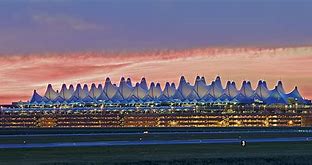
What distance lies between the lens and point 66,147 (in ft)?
313

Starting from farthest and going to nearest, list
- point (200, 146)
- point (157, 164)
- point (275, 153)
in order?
1. point (200, 146)
2. point (275, 153)
3. point (157, 164)

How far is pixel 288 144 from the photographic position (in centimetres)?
10119

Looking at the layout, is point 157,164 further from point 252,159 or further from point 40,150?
point 40,150

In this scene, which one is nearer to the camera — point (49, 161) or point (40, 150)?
point (49, 161)

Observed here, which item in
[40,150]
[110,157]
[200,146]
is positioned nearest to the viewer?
[110,157]

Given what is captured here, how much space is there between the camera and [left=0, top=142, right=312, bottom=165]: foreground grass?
73062 mm

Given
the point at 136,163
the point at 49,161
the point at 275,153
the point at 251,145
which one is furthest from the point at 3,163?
the point at 251,145

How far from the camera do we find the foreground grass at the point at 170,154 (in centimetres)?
7306

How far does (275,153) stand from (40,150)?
2344 centimetres

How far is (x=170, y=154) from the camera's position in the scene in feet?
268

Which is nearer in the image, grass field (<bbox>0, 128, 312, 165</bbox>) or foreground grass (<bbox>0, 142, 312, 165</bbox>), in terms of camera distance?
grass field (<bbox>0, 128, 312, 165</bbox>)

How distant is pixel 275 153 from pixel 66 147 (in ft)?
78.1

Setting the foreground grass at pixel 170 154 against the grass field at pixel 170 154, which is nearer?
the grass field at pixel 170 154

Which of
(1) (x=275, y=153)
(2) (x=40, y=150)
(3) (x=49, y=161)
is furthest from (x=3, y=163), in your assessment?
(1) (x=275, y=153)
